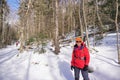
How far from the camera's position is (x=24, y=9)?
889 inches

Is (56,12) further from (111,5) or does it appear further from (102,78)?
(102,78)

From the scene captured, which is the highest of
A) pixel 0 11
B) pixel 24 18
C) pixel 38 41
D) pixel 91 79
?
pixel 0 11

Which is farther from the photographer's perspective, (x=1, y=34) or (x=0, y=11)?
(x=1, y=34)

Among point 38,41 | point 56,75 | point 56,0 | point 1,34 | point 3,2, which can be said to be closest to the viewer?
point 56,75

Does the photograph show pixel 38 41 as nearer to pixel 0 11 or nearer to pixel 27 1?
pixel 27 1

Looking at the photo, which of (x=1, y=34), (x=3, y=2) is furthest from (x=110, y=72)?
(x=1, y=34)

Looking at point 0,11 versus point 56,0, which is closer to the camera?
point 56,0

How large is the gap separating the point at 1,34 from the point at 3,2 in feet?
31.4

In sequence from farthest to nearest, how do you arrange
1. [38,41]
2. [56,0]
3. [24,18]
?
[24,18], [38,41], [56,0]

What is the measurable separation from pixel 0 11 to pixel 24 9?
1240 inches

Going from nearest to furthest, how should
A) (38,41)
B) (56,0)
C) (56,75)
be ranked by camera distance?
1. (56,75)
2. (56,0)
3. (38,41)

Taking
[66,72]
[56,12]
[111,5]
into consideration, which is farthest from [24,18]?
[66,72]

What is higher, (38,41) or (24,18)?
(24,18)

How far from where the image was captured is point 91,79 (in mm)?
9695
